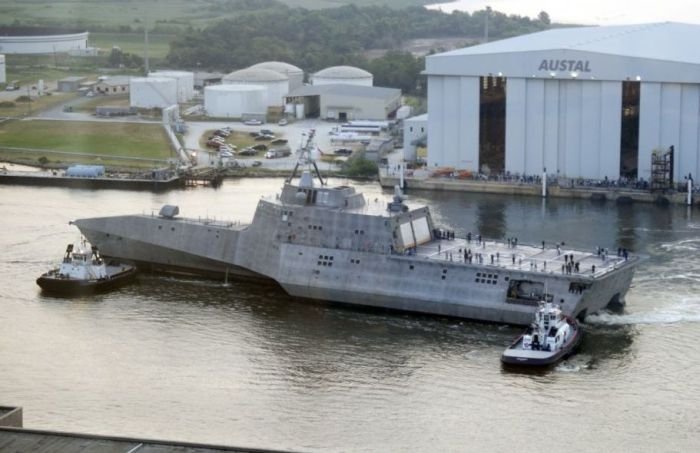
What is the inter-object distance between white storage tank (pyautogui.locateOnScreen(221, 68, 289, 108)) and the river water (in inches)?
899

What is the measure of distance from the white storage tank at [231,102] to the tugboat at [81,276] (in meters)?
22.3

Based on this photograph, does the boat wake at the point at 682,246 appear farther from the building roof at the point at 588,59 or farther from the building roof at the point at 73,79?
the building roof at the point at 73,79

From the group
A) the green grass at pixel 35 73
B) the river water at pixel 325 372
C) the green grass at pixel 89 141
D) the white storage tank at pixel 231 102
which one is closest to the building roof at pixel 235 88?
the white storage tank at pixel 231 102

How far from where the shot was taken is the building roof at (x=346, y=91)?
48688 mm

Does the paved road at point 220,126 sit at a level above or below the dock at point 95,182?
above

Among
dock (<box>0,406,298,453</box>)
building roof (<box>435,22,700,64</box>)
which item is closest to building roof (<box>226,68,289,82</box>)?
building roof (<box>435,22,700,64</box>)

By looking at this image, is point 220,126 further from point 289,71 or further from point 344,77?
point 289,71

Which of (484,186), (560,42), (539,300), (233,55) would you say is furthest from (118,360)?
(233,55)

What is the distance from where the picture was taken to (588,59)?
118 ft

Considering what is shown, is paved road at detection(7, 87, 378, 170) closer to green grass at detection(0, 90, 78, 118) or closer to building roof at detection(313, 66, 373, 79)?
green grass at detection(0, 90, 78, 118)

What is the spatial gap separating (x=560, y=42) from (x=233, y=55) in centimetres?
2553

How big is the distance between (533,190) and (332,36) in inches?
1323

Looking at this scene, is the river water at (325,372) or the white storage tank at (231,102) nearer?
the river water at (325,372)

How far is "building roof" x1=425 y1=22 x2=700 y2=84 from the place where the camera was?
35.3 meters
